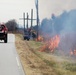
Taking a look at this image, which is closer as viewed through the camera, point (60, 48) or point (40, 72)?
point (40, 72)

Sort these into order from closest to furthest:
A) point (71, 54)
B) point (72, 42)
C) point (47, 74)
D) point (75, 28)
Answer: point (47, 74) < point (71, 54) < point (72, 42) < point (75, 28)

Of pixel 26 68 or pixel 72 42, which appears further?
pixel 72 42

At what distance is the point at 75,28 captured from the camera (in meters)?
27.0

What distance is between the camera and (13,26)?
6137 inches

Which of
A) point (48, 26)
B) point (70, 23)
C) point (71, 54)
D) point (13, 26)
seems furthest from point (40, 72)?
point (13, 26)

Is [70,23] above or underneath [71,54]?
above

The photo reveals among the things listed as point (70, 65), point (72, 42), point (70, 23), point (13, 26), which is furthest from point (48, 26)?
point (13, 26)

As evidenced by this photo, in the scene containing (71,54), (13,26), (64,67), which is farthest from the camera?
(13,26)

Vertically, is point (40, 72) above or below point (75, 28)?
below

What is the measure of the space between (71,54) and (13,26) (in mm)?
134011

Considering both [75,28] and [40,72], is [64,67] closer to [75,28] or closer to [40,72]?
[40,72]

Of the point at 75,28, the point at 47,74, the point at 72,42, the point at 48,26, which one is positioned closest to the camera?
the point at 47,74

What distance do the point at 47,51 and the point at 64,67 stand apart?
1083cm

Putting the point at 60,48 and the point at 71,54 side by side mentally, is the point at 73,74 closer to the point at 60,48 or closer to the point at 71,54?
the point at 71,54
